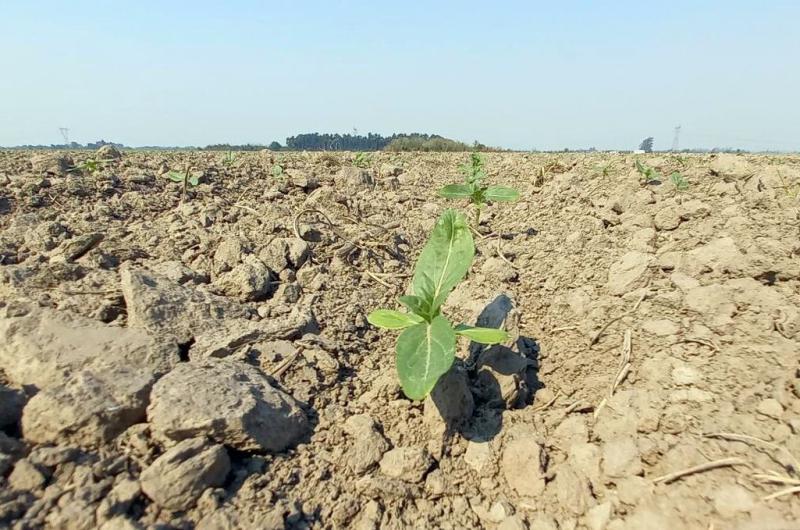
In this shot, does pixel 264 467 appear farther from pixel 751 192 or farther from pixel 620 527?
pixel 751 192

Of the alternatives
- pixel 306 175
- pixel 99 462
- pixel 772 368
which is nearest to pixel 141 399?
pixel 99 462

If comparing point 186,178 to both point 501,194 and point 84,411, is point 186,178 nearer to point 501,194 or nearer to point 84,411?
point 501,194

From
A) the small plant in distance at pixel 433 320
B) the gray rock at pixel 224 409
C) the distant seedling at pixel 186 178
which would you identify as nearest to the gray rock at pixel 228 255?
the gray rock at pixel 224 409

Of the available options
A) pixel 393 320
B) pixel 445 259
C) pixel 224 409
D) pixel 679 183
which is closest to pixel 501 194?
pixel 679 183

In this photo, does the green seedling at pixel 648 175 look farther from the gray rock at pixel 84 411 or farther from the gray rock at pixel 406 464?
the gray rock at pixel 84 411

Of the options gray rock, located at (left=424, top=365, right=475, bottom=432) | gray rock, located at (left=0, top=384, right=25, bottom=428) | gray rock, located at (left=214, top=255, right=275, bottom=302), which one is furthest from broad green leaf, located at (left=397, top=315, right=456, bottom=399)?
gray rock, located at (left=0, top=384, right=25, bottom=428)

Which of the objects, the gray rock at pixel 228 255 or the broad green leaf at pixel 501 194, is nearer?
the gray rock at pixel 228 255

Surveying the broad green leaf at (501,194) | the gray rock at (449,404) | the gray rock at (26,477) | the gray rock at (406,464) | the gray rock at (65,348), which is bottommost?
the gray rock at (406,464)

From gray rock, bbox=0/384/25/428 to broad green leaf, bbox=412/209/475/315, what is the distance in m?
1.19

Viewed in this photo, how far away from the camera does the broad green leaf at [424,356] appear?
136cm

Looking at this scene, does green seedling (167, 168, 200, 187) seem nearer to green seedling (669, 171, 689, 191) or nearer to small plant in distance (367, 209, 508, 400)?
small plant in distance (367, 209, 508, 400)

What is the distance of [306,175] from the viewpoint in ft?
12.5

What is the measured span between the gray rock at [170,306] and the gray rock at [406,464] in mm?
826

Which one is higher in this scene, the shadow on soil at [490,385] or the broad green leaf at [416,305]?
the broad green leaf at [416,305]
